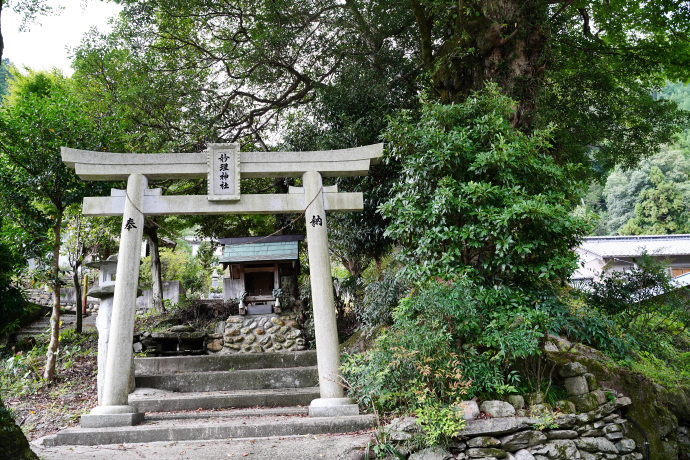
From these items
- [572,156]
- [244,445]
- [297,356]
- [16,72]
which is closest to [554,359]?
[244,445]

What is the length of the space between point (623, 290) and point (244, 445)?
647cm

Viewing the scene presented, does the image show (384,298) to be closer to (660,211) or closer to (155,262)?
(155,262)

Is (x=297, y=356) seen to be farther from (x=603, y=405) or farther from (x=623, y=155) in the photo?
(x=623, y=155)

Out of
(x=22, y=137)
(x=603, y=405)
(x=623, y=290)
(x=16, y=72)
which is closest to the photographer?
(x=603, y=405)

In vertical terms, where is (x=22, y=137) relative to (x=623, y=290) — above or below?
above

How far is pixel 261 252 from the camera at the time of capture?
1200 centimetres

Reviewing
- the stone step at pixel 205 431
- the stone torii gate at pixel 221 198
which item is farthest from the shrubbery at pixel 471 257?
the stone torii gate at pixel 221 198

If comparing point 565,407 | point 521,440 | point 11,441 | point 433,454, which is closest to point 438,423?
point 433,454

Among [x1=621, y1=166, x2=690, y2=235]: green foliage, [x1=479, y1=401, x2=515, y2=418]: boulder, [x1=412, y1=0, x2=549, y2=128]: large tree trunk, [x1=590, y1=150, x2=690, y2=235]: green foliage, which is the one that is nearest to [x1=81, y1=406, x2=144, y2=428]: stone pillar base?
[x1=479, y1=401, x2=515, y2=418]: boulder

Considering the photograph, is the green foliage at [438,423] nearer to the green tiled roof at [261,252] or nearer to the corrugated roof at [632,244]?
the green tiled roof at [261,252]

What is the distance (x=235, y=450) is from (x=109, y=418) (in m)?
2.12

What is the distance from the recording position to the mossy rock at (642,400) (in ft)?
18.8

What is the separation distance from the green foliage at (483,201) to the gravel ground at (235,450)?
2460 mm

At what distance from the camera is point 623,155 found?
12.7 m
